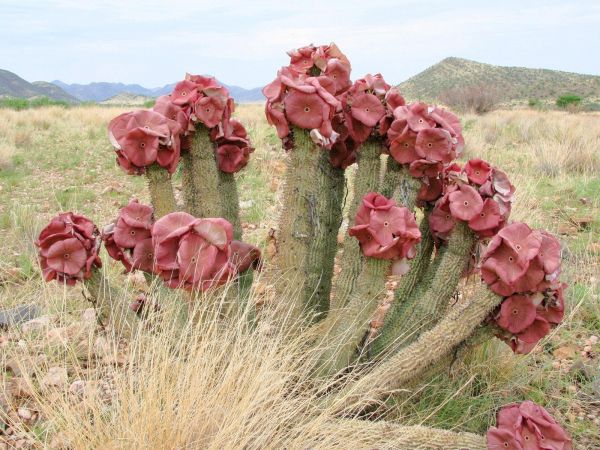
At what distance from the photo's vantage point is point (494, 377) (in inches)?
109

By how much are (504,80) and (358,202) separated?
55209 millimetres

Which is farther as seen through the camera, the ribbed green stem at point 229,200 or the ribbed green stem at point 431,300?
the ribbed green stem at point 229,200

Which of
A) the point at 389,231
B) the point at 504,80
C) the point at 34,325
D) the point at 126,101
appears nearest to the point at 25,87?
the point at 126,101

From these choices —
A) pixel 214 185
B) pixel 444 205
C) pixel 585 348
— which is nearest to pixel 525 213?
pixel 585 348

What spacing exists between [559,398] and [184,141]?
205cm

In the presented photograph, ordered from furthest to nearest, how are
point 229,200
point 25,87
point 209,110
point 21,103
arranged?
point 25,87, point 21,103, point 229,200, point 209,110

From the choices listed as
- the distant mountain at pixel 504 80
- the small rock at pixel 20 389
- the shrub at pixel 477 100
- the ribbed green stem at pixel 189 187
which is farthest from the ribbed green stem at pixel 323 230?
the distant mountain at pixel 504 80

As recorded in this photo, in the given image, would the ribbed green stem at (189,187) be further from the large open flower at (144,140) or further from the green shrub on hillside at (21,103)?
the green shrub on hillside at (21,103)

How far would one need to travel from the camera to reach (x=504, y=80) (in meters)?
52.9

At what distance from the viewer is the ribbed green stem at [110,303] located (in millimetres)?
2328

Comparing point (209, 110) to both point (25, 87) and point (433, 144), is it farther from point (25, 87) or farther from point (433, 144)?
point (25, 87)

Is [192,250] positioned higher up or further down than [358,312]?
higher up

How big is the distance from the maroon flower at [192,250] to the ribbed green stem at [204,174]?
0.53m

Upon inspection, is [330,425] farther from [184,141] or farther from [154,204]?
[184,141]
